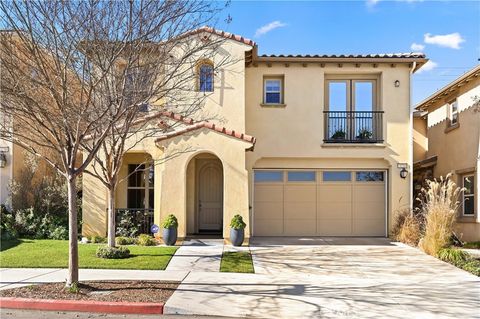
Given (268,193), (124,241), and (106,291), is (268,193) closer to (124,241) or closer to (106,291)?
(124,241)

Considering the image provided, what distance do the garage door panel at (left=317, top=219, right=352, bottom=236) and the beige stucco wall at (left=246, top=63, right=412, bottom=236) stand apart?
4.92ft

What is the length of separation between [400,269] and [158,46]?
7542 mm

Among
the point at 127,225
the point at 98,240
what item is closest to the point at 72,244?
the point at 98,240

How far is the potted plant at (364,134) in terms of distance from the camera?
16344mm

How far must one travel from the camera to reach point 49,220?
47.7 feet

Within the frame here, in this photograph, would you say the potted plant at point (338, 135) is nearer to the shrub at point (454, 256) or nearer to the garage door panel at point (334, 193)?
the garage door panel at point (334, 193)

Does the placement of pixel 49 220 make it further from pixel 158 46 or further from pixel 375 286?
pixel 375 286

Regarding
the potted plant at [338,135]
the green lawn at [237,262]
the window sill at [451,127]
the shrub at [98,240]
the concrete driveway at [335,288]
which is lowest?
the concrete driveway at [335,288]

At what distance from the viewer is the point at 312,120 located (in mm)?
16062

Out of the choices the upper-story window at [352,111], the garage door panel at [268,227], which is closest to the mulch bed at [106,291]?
the garage door panel at [268,227]

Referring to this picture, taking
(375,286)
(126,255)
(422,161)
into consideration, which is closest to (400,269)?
(375,286)

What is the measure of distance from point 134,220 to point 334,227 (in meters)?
7.02

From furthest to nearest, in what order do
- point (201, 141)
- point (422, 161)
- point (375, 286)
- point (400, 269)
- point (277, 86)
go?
point (422, 161) → point (277, 86) → point (201, 141) → point (400, 269) → point (375, 286)

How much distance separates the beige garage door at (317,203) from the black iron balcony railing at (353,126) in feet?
3.97
